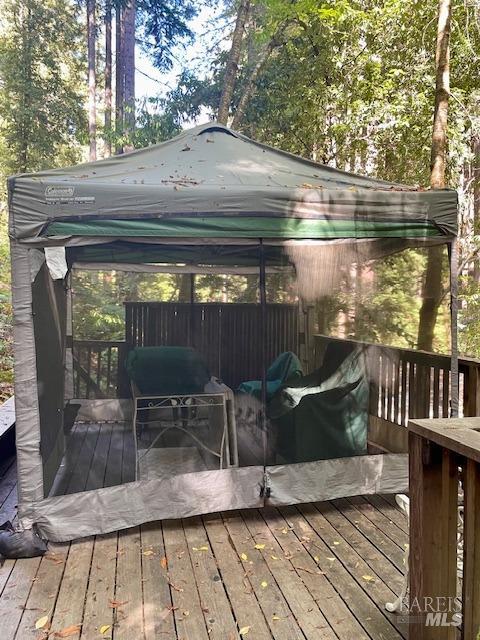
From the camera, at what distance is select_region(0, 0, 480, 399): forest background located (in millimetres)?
3234

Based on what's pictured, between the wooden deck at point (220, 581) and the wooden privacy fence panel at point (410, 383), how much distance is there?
27.4 inches

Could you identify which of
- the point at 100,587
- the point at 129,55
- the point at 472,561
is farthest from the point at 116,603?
the point at 129,55

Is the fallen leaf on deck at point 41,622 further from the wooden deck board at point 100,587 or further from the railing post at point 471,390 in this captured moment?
the railing post at point 471,390

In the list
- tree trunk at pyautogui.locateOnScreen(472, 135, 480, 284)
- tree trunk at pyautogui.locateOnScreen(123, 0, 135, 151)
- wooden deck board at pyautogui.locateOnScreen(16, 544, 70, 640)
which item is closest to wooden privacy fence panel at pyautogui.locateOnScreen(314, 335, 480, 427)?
wooden deck board at pyautogui.locateOnScreen(16, 544, 70, 640)

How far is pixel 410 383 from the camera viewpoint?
3.35m

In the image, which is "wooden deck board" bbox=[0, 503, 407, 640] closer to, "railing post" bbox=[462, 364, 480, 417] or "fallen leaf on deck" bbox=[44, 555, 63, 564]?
"fallen leaf on deck" bbox=[44, 555, 63, 564]

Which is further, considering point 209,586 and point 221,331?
point 221,331

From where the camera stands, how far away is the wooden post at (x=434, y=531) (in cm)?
171

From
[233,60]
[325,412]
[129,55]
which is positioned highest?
[129,55]

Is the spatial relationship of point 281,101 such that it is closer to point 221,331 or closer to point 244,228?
point 221,331

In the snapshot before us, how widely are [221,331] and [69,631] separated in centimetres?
207

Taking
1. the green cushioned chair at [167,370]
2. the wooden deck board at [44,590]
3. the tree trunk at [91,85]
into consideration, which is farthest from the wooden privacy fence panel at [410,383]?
the tree trunk at [91,85]

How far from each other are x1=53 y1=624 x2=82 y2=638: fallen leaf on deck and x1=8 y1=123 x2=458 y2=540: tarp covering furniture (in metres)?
0.71

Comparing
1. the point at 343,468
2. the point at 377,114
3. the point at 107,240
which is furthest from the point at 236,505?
the point at 377,114
